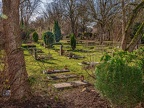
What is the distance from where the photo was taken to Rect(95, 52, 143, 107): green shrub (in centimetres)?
306

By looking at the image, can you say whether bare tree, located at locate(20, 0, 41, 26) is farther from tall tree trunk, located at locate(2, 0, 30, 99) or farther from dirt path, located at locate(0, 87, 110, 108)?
dirt path, located at locate(0, 87, 110, 108)

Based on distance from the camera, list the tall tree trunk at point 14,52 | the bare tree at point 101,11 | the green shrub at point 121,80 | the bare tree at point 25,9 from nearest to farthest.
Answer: the green shrub at point 121,80 → the tall tree trunk at point 14,52 → the bare tree at point 25,9 → the bare tree at point 101,11

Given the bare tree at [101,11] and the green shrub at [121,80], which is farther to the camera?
the bare tree at [101,11]

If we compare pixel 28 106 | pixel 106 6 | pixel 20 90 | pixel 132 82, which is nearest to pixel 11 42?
pixel 20 90

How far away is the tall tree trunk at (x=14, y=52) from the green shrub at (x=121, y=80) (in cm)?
147

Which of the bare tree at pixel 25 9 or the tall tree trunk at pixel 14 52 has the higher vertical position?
the bare tree at pixel 25 9

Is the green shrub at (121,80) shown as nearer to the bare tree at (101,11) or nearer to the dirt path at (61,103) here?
the dirt path at (61,103)

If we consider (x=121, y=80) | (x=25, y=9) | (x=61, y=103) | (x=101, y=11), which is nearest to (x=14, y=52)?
(x=61, y=103)

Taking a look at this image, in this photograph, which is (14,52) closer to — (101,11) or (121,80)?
(121,80)

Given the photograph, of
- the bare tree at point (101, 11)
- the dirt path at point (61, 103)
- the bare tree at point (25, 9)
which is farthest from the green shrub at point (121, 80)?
the bare tree at point (101, 11)

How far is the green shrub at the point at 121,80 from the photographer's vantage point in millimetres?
3061

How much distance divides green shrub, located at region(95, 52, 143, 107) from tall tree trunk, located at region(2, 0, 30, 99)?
4.81 feet

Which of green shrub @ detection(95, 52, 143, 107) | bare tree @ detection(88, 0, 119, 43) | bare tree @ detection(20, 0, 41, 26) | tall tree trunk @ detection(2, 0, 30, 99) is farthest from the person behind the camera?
bare tree @ detection(88, 0, 119, 43)

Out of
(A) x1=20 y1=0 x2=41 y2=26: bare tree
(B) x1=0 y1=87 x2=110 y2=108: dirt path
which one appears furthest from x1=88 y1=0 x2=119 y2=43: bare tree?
(B) x1=0 y1=87 x2=110 y2=108: dirt path
